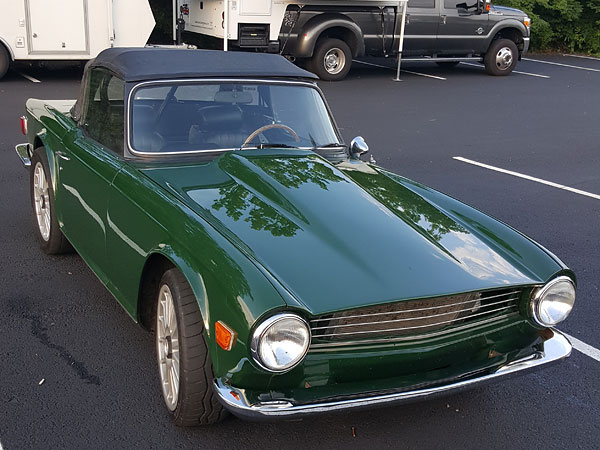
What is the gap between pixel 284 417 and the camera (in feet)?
9.39

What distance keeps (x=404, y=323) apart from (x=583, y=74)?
56.1 feet

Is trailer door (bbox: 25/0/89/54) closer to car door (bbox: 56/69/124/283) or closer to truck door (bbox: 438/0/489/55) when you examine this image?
truck door (bbox: 438/0/489/55)

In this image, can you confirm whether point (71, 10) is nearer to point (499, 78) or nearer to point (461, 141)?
point (461, 141)

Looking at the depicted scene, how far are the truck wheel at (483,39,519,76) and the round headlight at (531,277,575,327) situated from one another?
14163 millimetres

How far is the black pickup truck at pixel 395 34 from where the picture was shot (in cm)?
1420

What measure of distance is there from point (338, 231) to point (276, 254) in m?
0.41

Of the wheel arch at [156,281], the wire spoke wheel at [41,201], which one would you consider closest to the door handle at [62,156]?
the wire spoke wheel at [41,201]

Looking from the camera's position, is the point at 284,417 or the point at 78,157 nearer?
the point at 284,417

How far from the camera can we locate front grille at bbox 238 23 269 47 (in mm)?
13820

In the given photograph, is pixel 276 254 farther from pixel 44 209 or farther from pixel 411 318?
pixel 44 209

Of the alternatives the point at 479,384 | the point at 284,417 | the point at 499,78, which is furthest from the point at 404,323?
the point at 499,78

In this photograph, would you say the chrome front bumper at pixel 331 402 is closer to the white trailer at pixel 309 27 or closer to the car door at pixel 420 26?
the white trailer at pixel 309 27

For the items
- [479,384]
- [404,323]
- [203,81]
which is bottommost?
[479,384]

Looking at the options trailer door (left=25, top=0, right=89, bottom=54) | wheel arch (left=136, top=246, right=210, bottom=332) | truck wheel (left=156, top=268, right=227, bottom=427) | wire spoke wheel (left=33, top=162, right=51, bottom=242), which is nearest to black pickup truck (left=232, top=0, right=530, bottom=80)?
trailer door (left=25, top=0, right=89, bottom=54)
